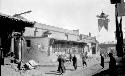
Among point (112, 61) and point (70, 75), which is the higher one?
point (112, 61)

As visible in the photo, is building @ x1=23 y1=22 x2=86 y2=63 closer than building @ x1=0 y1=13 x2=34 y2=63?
No

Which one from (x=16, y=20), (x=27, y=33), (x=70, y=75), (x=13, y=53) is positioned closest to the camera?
(x=16, y=20)

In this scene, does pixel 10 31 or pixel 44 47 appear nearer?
pixel 10 31

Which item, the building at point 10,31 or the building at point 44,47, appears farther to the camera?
the building at point 44,47

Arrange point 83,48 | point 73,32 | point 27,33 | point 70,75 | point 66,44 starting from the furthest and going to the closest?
point 73,32, point 27,33, point 83,48, point 66,44, point 70,75

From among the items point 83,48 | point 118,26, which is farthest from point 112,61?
point 83,48

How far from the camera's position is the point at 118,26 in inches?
446

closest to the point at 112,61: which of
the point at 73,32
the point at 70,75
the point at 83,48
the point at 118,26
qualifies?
the point at 118,26

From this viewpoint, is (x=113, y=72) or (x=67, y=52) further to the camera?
(x=67, y=52)

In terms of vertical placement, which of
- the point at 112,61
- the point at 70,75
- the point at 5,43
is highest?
the point at 5,43

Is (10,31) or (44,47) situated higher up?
(10,31)

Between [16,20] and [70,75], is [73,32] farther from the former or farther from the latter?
[16,20]

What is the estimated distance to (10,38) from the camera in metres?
11.3

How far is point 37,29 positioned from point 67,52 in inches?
683
